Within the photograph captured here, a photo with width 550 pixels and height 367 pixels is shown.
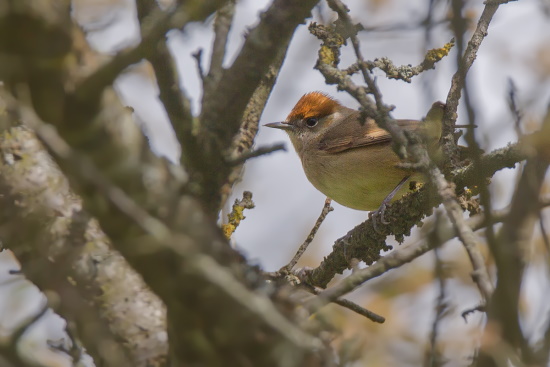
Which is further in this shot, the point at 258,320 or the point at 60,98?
the point at 258,320

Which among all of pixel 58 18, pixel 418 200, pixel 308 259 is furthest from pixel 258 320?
pixel 308 259

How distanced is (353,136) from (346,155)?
252mm

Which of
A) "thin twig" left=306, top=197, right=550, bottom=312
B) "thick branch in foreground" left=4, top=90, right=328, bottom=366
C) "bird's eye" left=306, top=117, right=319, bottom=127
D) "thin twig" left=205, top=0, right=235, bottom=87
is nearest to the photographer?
"thick branch in foreground" left=4, top=90, right=328, bottom=366

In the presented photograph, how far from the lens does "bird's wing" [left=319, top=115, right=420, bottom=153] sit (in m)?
6.38

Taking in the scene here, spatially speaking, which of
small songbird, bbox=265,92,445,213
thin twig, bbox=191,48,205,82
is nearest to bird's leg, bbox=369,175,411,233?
Result: small songbird, bbox=265,92,445,213

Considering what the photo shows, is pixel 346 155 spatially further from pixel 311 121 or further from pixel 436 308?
pixel 436 308

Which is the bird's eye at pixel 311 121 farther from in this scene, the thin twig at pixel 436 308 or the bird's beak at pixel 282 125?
the thin twig at pixel 436 308

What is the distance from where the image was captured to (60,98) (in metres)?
1.83

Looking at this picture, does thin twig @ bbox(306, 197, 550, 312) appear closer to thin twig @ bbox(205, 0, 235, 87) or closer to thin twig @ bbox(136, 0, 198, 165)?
thin twig @ bbox(136, 0, 198, 165)

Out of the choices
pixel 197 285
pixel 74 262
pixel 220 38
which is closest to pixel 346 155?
pixel 220 38

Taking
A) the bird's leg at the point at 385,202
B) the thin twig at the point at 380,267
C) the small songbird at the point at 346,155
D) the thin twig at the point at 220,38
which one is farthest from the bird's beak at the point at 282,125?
the thin twig at the point at 380,267

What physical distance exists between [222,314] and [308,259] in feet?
22.9

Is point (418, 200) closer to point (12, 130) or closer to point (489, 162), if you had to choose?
point (489, 162)

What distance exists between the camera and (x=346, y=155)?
259 inches
